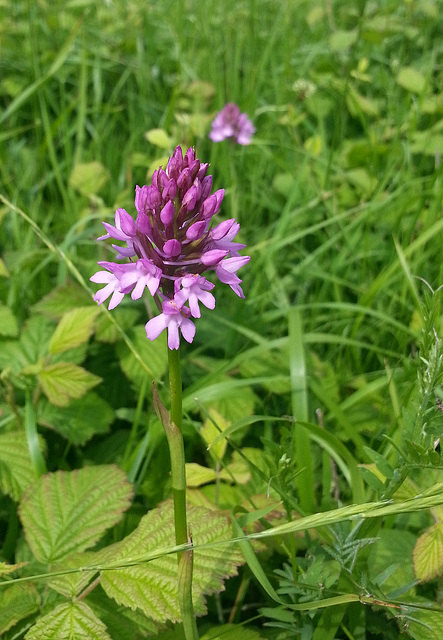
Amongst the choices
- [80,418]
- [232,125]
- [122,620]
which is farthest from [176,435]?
[232,125]

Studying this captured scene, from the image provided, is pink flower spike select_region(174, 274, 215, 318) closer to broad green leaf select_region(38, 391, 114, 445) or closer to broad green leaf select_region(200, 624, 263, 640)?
broad green leaf select_region(200, 624, 263, 640)

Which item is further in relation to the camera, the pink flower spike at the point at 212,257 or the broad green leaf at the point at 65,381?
the broad green leaf at the point at 65,381

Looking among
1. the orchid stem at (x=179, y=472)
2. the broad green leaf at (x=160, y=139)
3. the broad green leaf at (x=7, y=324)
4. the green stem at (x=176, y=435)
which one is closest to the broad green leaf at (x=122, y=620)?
the orchid stem at (x=179, y=472)

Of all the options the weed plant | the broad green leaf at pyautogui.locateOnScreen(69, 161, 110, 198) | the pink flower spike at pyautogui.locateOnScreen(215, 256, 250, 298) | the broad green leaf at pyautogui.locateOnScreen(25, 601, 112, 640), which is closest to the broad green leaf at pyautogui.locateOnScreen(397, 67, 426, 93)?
the weed plant

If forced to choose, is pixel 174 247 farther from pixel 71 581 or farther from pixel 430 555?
pixel 430 555

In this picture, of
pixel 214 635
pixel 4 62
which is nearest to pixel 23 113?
pixel 4 62

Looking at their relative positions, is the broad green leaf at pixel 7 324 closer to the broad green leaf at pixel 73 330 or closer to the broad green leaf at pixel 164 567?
the broad green leaf at pixel 73 330

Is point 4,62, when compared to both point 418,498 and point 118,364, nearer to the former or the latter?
point 118,364
